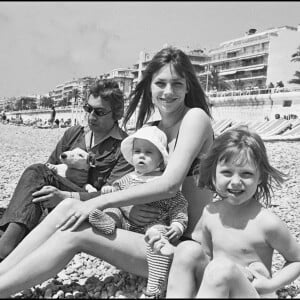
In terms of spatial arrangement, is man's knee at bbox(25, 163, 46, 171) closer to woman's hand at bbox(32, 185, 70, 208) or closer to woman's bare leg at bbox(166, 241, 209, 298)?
woman's hand at bbox(32, 185, 70, 208)

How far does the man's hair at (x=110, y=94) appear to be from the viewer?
341 centimetres

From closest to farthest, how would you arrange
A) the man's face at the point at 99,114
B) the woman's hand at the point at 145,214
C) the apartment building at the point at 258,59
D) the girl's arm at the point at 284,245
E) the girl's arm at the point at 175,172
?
the girl's arm at the point at 284,245 → the girl's arm at the point at 175,172 → the woman's hand at the point at 145,214 → the man's face at the point at 99,114 → the apartment building at the point at 258,59

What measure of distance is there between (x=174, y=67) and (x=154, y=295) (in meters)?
1.37

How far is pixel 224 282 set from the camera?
163cm

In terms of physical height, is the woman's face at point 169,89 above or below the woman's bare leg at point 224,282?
above

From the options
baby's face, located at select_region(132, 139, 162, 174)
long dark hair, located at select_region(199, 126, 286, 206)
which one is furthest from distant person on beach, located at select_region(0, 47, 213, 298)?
long dark hair, located at select_region(199, 126, 286, 206)

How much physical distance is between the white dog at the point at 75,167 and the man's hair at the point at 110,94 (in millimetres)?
416

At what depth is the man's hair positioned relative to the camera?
3.41 meters

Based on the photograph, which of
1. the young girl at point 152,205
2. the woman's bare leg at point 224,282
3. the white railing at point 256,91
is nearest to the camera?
the woman's bare leg at point 224,282

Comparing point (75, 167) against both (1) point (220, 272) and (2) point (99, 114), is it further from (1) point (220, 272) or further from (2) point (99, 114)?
(1) point (220, 272)

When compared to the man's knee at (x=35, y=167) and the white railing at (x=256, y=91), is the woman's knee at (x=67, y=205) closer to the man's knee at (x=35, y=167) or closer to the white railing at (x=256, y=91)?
the man's knee at (x=35, y=167)

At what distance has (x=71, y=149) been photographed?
3510 mm

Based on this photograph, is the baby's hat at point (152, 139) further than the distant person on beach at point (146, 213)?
Yes

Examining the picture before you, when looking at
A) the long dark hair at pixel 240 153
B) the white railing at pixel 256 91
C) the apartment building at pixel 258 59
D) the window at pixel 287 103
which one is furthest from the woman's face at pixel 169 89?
the apartment building at pixel 258 59
